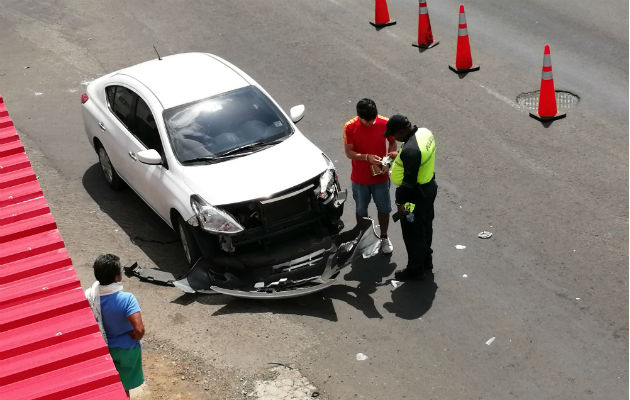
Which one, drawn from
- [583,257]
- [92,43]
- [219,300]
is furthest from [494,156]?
[92,43]

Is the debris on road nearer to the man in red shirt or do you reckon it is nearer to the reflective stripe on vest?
the man in red shirt

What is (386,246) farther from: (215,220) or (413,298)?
(215,220)

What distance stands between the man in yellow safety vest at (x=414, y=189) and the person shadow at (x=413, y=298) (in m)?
0.09

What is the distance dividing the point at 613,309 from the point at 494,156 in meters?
3.39

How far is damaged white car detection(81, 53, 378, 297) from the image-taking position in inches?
391

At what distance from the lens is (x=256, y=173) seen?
10211mm

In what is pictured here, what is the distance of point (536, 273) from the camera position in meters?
10.1

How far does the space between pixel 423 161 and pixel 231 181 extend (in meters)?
1.97

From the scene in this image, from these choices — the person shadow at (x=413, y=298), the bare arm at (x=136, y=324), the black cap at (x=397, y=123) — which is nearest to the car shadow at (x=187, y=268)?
the person shadow at (x=413, y=298)

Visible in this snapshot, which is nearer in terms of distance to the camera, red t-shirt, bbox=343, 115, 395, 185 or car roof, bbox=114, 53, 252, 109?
red t-shirt, bbox=343, 115, 395, 185

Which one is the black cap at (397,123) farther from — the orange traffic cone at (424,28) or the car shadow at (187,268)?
the orange traffic cone at (424,28)

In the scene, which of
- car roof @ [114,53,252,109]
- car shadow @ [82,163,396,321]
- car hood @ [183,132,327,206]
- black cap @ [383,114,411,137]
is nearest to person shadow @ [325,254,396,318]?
car shadow @ [82,163,396,321]

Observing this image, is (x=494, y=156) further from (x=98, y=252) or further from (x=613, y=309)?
(x=98, y=252)

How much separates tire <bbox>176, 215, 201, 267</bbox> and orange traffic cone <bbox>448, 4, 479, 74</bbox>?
5957mm
